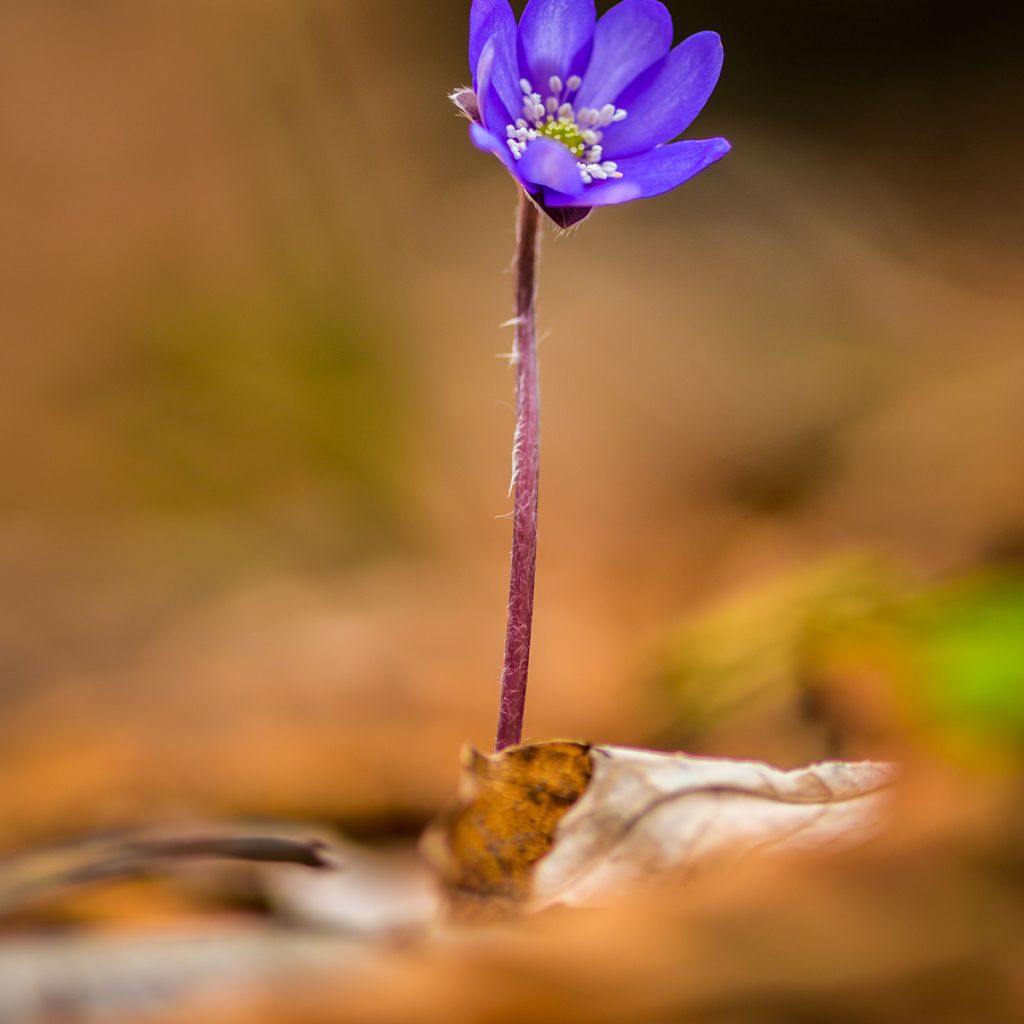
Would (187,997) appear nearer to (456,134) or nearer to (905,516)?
(905,516)

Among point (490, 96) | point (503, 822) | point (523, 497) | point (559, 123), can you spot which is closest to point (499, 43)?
point (490, 96)

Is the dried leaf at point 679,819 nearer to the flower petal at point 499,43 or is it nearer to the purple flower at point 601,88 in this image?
the purple flower at point 601,88

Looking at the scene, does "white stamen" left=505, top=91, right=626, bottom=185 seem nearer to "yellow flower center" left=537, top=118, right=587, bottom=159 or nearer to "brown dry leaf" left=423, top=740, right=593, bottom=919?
"yellow flower center" left=537, top=118, right=587, bottom=159

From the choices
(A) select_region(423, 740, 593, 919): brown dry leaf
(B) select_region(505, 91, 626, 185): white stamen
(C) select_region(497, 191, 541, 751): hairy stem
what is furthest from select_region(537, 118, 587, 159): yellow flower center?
(A) select_region(423, 740, 593, 919): brown dry leaf

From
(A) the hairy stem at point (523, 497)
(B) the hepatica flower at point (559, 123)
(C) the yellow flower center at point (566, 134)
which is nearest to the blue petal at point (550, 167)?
(B) the hepatica flower at point (559, 123)

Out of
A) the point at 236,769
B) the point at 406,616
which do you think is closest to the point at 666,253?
the point at 406,616

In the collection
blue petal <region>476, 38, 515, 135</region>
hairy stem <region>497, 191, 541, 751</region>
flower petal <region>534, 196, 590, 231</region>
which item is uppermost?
blue petal <region>476, 38, 515, 135</region>
